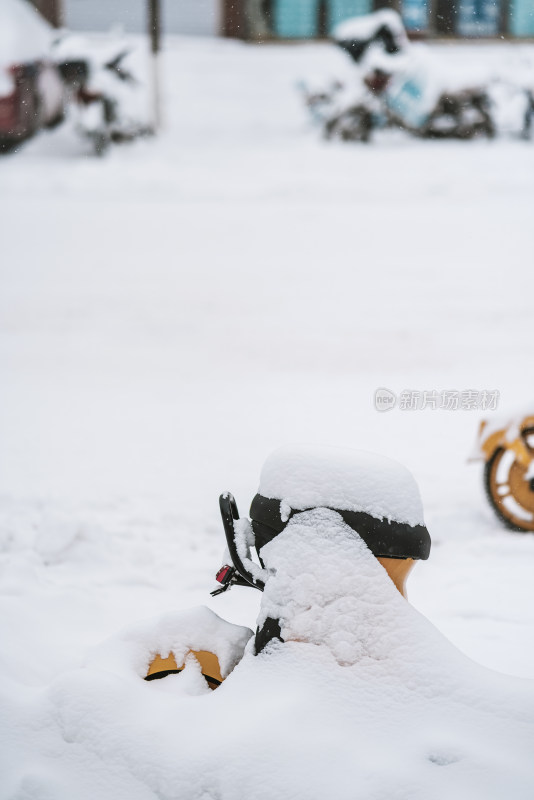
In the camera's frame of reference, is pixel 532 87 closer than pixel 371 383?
No

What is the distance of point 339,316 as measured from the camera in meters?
7.70

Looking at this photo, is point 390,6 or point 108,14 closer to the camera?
point 108,14

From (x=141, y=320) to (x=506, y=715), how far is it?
242 inches

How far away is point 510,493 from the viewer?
3.94 m

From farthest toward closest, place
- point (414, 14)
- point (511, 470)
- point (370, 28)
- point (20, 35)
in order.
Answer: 1. point (414, 14)
2. point (370, 28)
3. point (20, 35)
4. point (511, 470)

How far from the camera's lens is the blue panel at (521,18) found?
48.7 feet

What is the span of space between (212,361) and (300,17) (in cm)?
1258

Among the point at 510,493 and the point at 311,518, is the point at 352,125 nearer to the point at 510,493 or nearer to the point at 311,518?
the point at 510,493

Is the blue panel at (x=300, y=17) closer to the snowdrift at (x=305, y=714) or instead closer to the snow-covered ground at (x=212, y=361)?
the snow-covered ground at (x=212, y=361)

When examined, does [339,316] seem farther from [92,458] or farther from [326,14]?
[326,14]

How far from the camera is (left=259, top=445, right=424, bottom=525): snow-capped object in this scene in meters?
1.97

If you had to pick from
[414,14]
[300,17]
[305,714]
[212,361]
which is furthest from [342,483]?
[300,17]

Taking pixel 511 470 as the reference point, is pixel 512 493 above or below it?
below

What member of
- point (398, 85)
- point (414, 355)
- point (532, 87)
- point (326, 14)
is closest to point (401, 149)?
point (398, 85)
